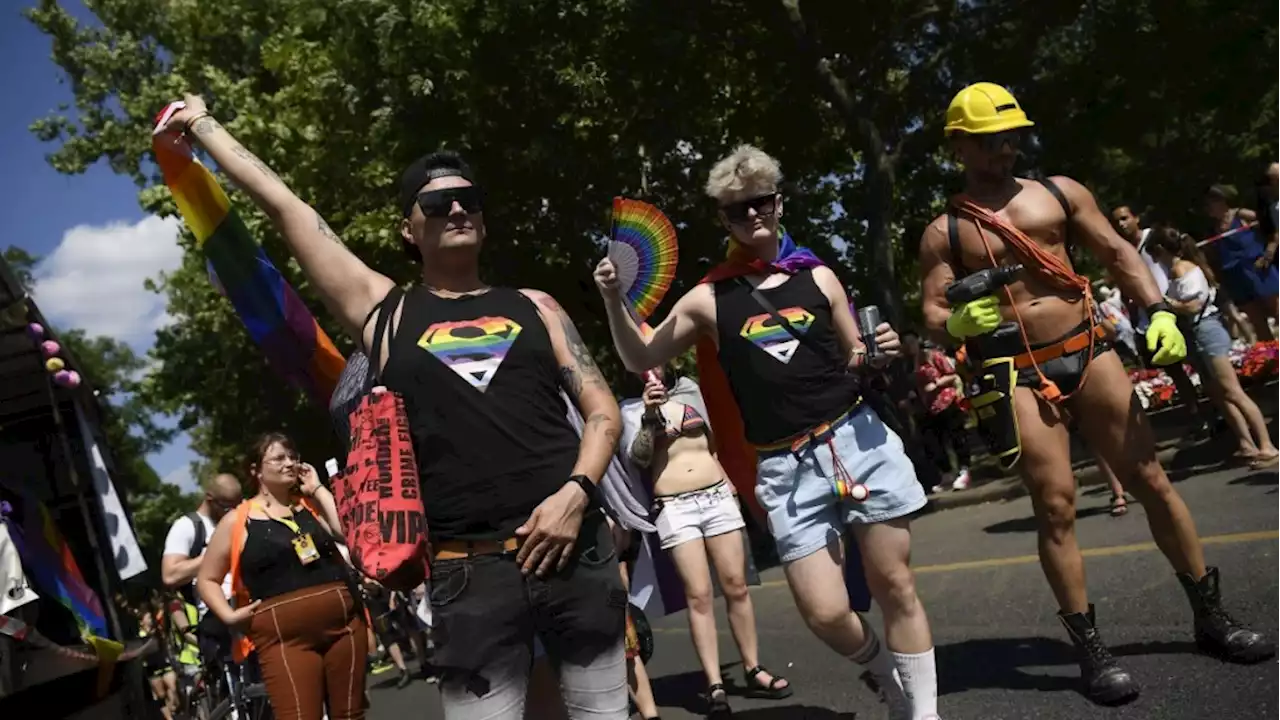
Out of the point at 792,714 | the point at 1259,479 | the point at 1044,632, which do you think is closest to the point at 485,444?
the point at 792,714

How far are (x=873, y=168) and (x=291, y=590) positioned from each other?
37.3 feet

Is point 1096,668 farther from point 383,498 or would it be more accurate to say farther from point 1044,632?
point 383,498

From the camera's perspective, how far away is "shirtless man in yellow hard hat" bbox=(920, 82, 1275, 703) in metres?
4.62

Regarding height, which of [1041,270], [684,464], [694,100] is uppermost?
[694,100]

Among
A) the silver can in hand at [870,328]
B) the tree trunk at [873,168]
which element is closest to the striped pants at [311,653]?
the silver can in hand at [870,328]

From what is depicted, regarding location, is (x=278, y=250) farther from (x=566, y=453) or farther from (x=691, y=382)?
(x=566, y=453)

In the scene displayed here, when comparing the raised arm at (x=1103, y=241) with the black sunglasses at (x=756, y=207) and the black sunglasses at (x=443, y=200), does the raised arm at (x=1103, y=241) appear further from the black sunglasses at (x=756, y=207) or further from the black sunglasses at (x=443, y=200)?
the black sunglasses at (x=443, y=200)

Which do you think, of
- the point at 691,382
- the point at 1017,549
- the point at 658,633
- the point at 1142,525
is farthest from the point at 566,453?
the point at 658,633

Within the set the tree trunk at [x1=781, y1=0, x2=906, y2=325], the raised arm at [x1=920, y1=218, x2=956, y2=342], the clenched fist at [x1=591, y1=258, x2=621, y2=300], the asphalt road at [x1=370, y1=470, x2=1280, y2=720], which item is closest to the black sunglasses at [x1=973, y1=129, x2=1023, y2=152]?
the raised arm at [x1=920, y1=218, x2=956, y2=342]

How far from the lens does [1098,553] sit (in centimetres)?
733

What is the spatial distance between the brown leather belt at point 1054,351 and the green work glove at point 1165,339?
224 mm

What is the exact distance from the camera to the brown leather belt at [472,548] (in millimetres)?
3043

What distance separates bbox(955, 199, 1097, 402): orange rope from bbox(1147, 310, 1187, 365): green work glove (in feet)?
0.70

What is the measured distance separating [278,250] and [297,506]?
15736 millimetres
